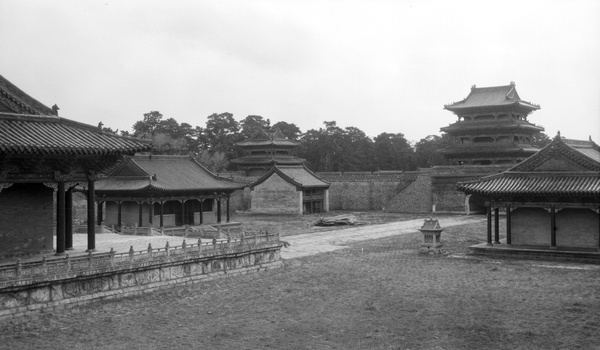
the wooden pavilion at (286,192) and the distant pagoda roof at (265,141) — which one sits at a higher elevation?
A: the distant pagoda roof at (265,141)

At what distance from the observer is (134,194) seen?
36.6 meters

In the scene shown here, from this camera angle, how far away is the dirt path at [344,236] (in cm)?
3006

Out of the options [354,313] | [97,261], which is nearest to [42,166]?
[97,261]

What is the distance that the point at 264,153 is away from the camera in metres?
65.9

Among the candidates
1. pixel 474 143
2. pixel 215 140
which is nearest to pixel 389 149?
pixel 215 140

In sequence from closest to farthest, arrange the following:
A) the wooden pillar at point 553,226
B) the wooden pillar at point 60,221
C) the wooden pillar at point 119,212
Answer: the wooden pillar at point 60,221 < the wooden pillar at point 553,226 < the wooden pillar at point 119,212

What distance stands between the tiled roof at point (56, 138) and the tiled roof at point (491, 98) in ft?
129

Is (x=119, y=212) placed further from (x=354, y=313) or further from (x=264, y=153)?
(x=264, y=153)

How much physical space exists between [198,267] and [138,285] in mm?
2752

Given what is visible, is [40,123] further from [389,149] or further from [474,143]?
[389,149]

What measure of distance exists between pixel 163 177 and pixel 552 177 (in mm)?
21474

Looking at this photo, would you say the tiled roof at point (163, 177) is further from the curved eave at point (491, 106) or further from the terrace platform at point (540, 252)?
the curved eave at point (491, 106)

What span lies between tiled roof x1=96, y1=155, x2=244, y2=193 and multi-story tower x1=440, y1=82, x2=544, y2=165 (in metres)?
22.1

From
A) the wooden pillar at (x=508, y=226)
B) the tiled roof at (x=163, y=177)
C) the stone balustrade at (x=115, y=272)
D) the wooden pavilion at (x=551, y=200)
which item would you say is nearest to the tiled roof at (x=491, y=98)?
the tiled roof at (x=163, y=177)
